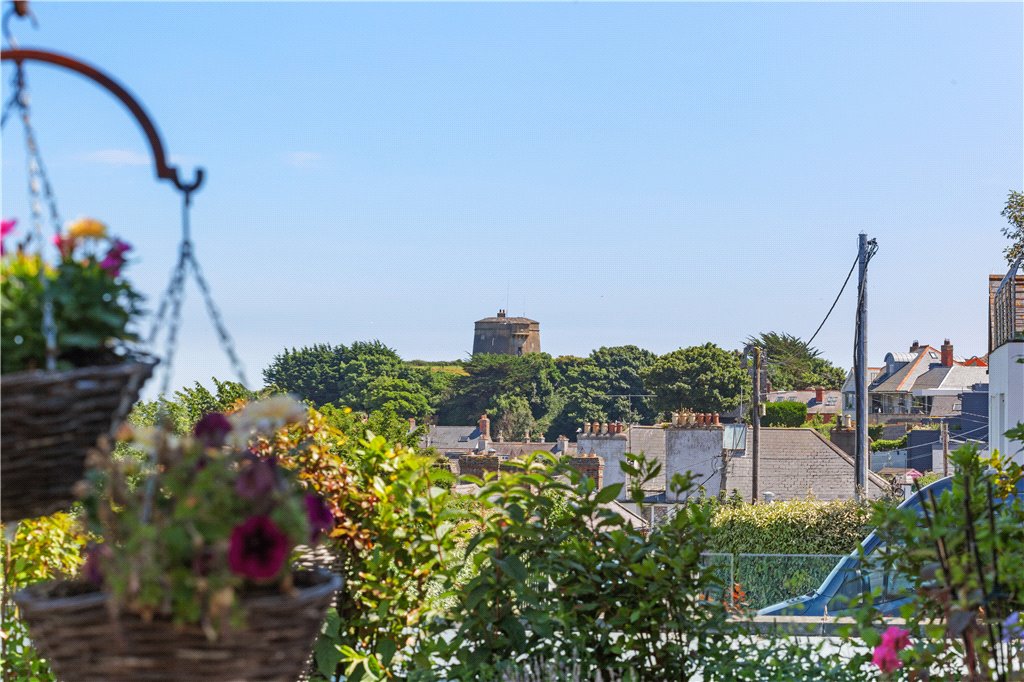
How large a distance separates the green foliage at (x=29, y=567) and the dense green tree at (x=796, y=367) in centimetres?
5810

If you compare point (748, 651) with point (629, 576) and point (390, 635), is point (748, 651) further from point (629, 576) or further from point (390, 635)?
point (390, 635)

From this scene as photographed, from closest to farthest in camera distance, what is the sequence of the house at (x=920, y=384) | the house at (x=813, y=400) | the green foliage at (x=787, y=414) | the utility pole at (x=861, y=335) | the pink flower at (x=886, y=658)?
the pink flower at (x=886, y=658), the utility pole at (x=861, y=335), the house at (x=920, y=384), the green foliage at (x=787, y=414), the house at (x=813, y=400)

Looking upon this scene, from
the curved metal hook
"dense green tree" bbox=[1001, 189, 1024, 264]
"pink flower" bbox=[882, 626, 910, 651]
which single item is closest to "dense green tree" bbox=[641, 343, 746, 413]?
"dense green tree" bbox=[1001, 189, 1024, 264]

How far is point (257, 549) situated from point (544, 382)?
77.6 meters

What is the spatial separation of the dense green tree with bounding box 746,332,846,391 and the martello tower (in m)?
33.5

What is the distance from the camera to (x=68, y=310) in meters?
1.44

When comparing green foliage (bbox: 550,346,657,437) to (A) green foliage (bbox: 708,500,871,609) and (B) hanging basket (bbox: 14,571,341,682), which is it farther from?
(B) hanging basket (bbox: 14,571,341,682)

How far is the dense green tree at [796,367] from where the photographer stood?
61.4 meters

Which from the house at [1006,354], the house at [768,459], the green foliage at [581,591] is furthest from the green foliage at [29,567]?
the house at [768,459]

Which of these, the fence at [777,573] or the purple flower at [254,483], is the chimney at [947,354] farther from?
the purple flower at [254,483]

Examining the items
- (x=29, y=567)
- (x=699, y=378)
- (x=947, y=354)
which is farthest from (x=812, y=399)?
(x=29, y=567)

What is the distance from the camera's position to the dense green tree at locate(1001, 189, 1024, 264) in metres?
17.8

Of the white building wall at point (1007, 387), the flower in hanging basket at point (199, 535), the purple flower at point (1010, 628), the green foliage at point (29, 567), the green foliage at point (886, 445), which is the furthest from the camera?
the green foliage at point (886, 445)

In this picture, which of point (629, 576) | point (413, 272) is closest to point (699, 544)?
point (629, 576)
